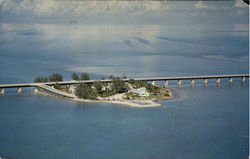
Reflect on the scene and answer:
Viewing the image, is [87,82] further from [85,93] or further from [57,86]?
[85,93]

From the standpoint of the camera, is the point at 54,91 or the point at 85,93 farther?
the point at 54,91

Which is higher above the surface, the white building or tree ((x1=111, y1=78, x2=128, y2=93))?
tree ((x1=111, y1=78, x2=128, y2=93))

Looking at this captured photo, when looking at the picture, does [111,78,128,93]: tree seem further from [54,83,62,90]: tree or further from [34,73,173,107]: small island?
[54,83,62,90]: tree

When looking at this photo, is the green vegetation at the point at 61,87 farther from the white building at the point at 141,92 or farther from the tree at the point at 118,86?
the white building at the point at 141,92

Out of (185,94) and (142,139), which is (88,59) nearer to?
(185,94)

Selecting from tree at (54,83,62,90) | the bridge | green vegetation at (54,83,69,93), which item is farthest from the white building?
tree at (54,83,62,90)

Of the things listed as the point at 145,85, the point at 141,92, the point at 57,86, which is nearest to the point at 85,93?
the point at 141,92

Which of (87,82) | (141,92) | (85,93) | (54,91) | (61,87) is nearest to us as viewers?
(85,93)

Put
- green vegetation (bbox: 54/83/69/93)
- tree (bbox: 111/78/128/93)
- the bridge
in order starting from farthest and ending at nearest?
1. green vegetation (bbox: 54/83/69/93)
2. the bridge
3. tree (bbox: 111/78/128/93)

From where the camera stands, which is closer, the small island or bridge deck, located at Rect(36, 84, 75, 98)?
the small island
